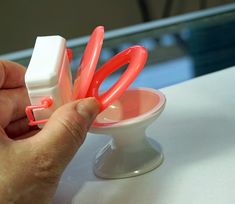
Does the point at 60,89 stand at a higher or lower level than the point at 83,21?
higher

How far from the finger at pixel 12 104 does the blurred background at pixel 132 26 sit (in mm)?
551

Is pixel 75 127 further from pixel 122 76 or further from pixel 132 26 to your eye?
pixel 132 26

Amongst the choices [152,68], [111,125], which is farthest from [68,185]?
[152,68]

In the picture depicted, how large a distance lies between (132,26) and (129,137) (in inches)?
37.2

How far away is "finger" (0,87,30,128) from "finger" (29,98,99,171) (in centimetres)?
12

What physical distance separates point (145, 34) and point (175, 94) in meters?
0.72

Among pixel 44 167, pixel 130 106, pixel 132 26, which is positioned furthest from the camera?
pixel 132 26

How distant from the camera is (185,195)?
370mm

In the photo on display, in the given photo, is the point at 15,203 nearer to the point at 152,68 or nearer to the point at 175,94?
the point at 175,94

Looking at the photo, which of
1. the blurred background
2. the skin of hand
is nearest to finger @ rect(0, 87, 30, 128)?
the skin of hand

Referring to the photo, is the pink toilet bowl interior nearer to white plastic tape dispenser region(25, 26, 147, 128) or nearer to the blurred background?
white plastic tape dispenser region(25, 26, 147, 128)

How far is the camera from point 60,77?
0.35 meters

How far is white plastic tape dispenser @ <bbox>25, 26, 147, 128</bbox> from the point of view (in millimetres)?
340

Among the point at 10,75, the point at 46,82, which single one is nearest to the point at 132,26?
the point at 10,75
